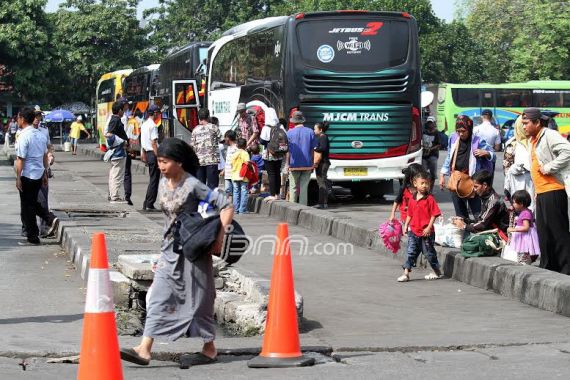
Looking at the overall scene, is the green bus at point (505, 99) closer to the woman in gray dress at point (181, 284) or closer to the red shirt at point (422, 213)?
the red shirt at point (422, 213)

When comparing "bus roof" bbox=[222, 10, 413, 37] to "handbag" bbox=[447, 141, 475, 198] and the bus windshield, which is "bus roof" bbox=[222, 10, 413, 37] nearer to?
the bus windshield

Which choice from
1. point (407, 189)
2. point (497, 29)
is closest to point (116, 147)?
point (407, 189)

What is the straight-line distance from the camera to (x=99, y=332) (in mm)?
6316

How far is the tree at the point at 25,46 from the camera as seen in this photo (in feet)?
201

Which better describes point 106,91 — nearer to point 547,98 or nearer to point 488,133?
point 547,98

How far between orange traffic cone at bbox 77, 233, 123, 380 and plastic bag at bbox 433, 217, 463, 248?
6.26 m

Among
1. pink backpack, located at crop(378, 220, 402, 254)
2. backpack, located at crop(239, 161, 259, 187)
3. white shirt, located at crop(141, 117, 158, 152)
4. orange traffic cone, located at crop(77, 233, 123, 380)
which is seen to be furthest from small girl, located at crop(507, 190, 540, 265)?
white shirt, located at crop(141, 117, 158, 152)

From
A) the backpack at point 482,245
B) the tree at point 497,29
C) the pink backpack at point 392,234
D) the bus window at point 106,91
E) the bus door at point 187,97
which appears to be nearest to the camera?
the backpack at point 482,245

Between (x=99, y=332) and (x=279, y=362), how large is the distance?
134cm

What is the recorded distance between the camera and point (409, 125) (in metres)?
22.1

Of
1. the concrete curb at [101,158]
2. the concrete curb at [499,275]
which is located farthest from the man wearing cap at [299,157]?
the concrete curb at [101,158]

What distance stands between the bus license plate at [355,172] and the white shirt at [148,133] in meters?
3.84

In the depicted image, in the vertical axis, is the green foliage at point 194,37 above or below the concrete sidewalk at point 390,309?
above

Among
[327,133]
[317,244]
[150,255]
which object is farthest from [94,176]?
[150,255]
